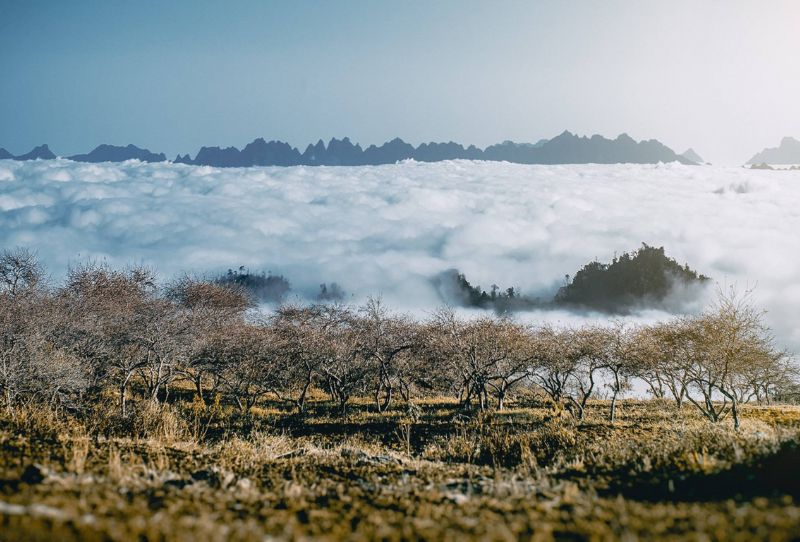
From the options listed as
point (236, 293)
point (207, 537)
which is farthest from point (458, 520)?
point (236, 293)

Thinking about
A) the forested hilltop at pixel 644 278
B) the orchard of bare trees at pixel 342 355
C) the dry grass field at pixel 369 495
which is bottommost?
the forested hilltop at pixel 644 278

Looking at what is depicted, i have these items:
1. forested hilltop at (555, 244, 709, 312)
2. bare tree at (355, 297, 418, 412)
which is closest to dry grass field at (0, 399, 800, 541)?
bare tree at (355, 297, 418, 412)

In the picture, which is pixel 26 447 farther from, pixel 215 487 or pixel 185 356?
pixel 185 356

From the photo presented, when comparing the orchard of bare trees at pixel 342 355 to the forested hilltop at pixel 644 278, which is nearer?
the orchard of bare trees at pixel 342 355

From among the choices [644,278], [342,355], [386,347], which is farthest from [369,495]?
[644,278]

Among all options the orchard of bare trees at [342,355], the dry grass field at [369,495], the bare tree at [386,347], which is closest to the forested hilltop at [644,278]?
the orchard of bare trees at [342,355]

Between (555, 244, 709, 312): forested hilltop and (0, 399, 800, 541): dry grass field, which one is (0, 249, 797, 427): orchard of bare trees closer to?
(0, 399, 800, 541): dry grass field

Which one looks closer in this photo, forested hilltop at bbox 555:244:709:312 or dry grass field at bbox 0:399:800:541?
dry grass field at bbox 0:399:800:541

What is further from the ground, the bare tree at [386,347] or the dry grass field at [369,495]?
the dry grass field at [369,495]

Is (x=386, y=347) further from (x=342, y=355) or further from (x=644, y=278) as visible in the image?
(x=644, y=278)

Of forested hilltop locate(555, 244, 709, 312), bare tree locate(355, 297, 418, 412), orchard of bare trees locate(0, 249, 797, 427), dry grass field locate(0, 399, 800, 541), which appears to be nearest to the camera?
dry grass field locate(0, 399, 800, 541)

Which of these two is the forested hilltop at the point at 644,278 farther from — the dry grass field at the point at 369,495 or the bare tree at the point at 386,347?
the dry grass field at the point at 369,495

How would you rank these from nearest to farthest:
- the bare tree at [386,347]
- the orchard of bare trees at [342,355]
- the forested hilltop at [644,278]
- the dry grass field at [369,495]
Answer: the dry grass field at [369,495] → the orchard of bare trees at [342,355] → the bare tree at [386,347] → the forested hilltop at [644,278]

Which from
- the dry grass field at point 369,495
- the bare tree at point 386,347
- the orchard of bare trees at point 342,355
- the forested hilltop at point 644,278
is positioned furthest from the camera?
the forested hilltop at point 644,278
